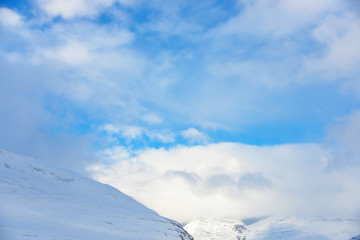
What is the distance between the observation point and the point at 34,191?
314 feet

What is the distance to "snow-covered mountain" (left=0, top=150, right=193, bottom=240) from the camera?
55312 mm

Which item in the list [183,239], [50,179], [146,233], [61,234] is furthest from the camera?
[50,179]

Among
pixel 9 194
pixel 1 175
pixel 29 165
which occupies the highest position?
pixel 29 165

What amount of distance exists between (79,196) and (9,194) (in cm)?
2752

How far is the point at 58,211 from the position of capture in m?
72.8

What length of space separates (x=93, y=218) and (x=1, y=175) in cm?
4475

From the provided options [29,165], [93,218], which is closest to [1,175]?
[29,165]

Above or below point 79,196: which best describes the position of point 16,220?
below

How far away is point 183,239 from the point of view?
75.5 meters

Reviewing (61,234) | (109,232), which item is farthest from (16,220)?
(109,232)

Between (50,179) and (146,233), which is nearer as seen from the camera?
(146,233)

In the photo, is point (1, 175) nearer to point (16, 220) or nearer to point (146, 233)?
point (16, 220)

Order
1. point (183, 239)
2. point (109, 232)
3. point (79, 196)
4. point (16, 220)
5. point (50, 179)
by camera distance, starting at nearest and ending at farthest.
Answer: point (16, 220)
point (109, 232)
point (183, 239)
point (79, 196)
point (50, 179)

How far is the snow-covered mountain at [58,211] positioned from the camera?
55.3 meters
